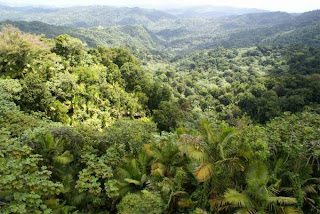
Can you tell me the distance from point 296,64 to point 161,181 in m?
75.5

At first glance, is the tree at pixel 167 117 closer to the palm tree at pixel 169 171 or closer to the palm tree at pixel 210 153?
the palm tree at pixel 169 171

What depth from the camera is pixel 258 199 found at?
6.17 meters

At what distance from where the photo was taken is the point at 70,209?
7402mm

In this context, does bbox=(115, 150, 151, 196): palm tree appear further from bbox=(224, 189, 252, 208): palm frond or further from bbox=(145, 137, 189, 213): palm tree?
bbox=(224, 189, 252, 208): palm frond

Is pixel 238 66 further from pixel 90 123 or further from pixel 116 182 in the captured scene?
pixel 116 182

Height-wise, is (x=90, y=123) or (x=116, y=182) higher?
(x=116, y=182)

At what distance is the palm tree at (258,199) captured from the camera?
19.3 ft

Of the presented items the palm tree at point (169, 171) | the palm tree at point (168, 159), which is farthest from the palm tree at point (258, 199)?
the palm tree at point (168, 159)

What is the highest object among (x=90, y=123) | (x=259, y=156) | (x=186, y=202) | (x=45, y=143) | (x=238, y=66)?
(x=259, y=156)

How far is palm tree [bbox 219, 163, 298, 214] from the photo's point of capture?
5895mm

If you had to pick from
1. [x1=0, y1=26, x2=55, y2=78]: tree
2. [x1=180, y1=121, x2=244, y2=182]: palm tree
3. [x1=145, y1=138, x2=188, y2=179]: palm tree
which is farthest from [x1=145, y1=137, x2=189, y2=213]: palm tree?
[x1=0, y1=26, x2=55, y2=78]: tree

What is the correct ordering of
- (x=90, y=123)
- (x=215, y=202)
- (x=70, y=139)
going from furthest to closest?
(x=90, y=123) < (x=70, y=139) < (x=215, y=202)

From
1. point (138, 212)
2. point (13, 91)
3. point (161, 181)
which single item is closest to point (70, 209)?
point (138, 212)

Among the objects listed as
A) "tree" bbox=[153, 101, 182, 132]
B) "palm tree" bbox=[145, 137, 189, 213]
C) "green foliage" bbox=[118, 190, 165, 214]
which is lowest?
"tree" bbox=[153, 101, 182, 132]
